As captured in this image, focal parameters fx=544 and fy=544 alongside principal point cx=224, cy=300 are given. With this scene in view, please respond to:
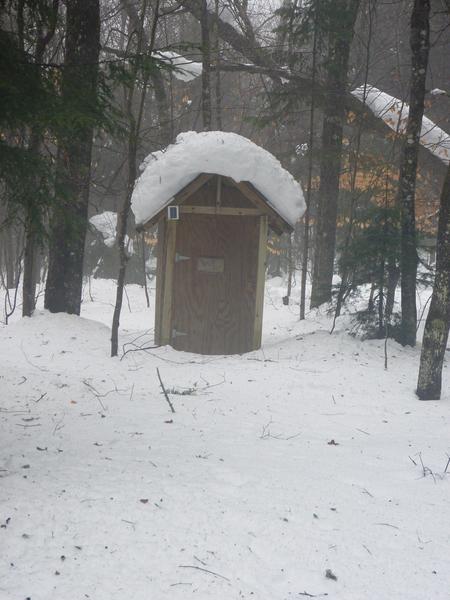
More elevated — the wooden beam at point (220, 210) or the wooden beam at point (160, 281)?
the wooden beam at point (220, 210)

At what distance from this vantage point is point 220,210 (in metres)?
8.51

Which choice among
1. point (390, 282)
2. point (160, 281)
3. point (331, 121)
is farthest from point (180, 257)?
point (331, 121)

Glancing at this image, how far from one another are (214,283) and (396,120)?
20.7 ft

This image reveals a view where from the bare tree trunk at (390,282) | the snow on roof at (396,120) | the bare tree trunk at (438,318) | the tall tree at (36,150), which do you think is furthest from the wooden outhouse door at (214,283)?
the snow on roof at (396,120)

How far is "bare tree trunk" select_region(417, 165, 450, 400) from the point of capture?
20.5ft

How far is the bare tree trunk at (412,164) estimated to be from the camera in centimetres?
820

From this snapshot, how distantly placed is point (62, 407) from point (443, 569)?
3921mm

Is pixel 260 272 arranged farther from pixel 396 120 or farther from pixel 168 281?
pixel 396 120

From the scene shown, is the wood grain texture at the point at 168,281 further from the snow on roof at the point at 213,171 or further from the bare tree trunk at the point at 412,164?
the bare tree trunk at the point at 412,164

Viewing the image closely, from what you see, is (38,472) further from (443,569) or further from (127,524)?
(443,569)

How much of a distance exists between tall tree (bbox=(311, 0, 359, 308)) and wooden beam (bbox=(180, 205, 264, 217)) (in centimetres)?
304

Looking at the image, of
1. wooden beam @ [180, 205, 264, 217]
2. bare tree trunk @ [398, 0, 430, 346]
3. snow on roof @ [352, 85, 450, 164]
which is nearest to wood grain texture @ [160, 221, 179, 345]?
wooden beam @ [180, 205, 264, 217]

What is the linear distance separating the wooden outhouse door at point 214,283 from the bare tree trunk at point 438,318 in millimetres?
2977

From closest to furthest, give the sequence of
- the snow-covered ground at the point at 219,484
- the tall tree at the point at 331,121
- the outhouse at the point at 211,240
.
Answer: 1. the snow-covered ground at the point at 219,484
2. the outhouse at the point at 211,240
3. the tall tree at the point at 331,121
